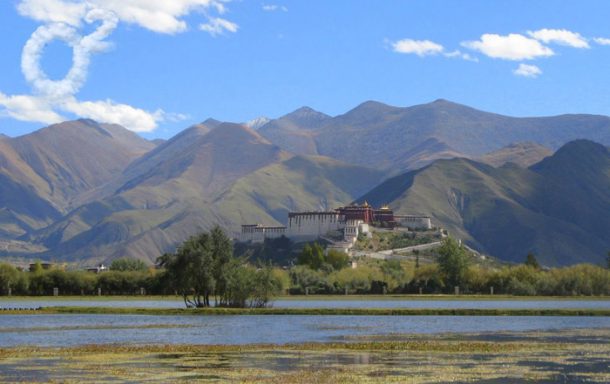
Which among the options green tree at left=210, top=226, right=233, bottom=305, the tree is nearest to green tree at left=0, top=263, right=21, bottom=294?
green tree at left=210, top=226, right=233, bottom=305

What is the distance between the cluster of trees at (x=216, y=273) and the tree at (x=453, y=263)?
7034 centimetres

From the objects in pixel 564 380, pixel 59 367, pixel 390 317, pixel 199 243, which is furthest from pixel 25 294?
pixel 564 380

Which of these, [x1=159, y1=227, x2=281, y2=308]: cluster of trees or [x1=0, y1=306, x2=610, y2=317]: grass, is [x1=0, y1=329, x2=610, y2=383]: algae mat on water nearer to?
[x1=0, y1=306, x2=610, y2=317]: grass

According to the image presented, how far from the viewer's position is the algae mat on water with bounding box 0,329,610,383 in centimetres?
5356

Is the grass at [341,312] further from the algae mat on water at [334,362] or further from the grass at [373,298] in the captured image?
the grass at [373,298]

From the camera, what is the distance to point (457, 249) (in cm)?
19675

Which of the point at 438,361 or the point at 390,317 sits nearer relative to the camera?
the point at 438,361

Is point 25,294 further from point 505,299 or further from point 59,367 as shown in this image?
point 59,367

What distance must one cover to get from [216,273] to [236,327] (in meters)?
31.1

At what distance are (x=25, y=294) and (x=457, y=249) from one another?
255 feet

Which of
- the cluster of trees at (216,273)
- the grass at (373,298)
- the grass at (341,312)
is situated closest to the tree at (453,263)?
the grass at (373,298)

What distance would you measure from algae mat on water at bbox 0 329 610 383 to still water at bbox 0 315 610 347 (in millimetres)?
7589

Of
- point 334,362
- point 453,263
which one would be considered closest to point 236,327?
point 334,362

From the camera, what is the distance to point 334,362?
61.4 m
